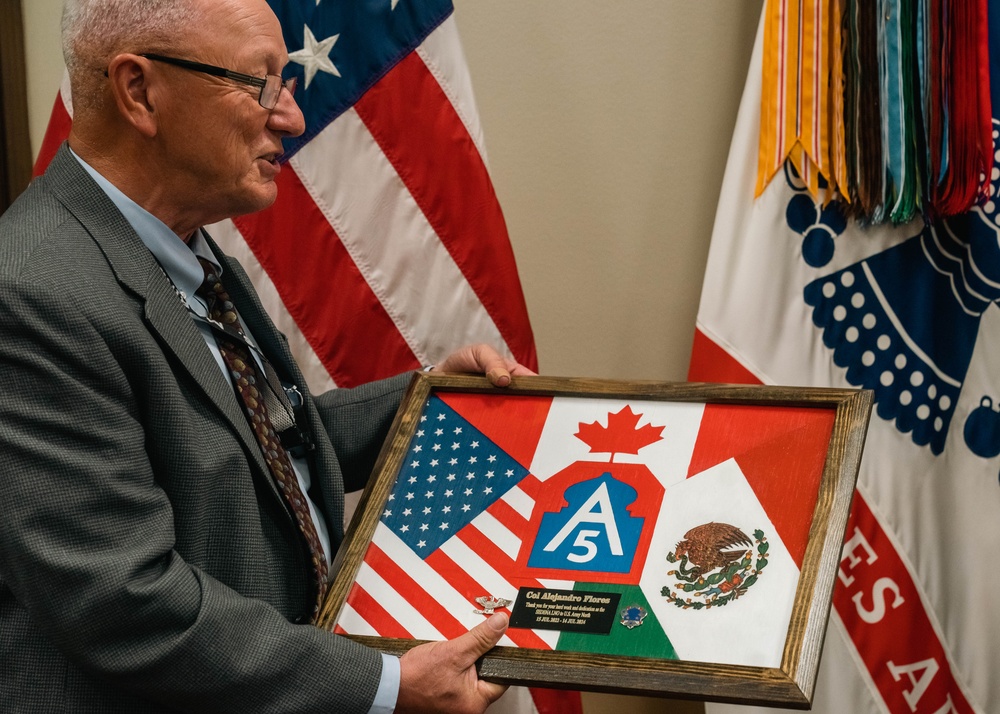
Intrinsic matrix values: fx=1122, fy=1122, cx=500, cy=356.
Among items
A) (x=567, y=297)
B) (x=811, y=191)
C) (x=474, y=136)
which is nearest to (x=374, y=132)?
(x=474, y=136)

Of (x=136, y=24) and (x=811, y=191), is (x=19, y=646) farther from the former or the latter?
(x=811, y=191)

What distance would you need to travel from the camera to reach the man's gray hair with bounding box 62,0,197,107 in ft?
4.35

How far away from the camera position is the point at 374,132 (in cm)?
213

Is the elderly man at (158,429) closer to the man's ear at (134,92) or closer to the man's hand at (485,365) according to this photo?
the man's ear at (134,92)

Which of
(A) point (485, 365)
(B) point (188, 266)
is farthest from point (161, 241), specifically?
(A) point (485, 365)

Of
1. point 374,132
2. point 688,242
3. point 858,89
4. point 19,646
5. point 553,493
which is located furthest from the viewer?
point 688,242

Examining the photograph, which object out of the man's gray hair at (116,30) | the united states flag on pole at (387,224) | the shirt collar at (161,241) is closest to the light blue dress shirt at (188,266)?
the shirt collar at (161,241)

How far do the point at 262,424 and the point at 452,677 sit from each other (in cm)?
40

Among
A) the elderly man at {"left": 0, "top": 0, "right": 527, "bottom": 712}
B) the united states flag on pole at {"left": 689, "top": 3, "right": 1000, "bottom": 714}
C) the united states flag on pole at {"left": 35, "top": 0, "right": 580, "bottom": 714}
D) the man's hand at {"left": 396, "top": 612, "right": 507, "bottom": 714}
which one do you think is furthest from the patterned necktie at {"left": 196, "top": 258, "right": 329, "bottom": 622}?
the united states flag on pole at {"left": 689, "top": 3, "right": 1000, "bottom": 714}

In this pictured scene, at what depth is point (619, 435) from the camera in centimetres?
149

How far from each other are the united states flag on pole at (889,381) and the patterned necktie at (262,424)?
40.7 inches

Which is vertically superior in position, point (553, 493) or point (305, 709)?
point (553, 493)

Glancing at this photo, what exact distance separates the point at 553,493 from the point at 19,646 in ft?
2.14

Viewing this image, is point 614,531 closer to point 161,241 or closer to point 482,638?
point 482,638
